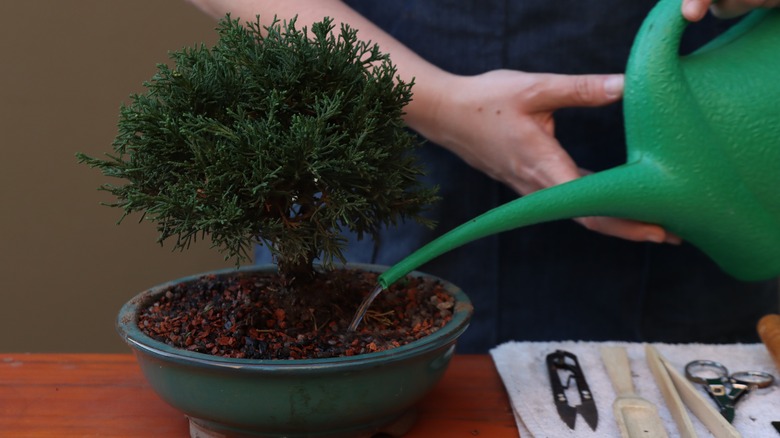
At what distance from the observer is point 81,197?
2225 mm

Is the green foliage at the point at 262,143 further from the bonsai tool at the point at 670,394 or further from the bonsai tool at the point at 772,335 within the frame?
the bonsai tool at the point at 772,335

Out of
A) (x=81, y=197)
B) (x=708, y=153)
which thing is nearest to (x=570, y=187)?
(x=708, y=153)

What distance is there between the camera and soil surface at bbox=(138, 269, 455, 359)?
71 cm

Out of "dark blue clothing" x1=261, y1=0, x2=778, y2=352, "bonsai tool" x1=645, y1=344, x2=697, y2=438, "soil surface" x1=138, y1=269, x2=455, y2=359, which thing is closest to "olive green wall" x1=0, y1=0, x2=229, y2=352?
"dark blue clothing" x1=261, y1=0, x2=778, y2=352

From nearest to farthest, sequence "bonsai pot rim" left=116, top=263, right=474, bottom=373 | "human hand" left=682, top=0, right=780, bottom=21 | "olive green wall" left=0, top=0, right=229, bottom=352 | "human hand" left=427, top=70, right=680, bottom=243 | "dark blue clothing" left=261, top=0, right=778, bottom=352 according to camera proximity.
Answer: "bonsai pot rim" left=116, top=263, right=474, bottom=373, "human hand" left=682, top=0, right=780, bottom=21, "human hand" left=427, top=70, right=680, bottom=243, "dark blue clothing" left=261, top=0, right=778, bottom=352, "olive green wall" left=0, top=0, right=229, bottom=352

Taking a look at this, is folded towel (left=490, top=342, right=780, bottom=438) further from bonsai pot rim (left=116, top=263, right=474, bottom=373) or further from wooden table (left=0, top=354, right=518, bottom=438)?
bonsai pot rim (left=116, top=263, right=474, bottom=373)

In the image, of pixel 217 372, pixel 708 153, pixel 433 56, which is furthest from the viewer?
pixel 433 56

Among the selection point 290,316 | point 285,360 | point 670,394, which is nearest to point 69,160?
point 290,316

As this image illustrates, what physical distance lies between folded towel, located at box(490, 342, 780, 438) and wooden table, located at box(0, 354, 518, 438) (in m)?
0.02

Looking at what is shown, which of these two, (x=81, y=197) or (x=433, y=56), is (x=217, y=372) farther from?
(x=81, y=197)

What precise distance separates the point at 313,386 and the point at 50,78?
182 cm

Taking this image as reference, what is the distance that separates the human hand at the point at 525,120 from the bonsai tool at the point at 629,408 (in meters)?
0.15

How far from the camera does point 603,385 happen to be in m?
0.88

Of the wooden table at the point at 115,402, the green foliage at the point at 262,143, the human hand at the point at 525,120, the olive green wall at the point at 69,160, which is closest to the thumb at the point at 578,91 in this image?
the human hand at the point at 525,120
